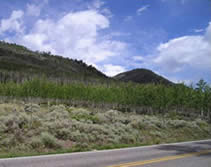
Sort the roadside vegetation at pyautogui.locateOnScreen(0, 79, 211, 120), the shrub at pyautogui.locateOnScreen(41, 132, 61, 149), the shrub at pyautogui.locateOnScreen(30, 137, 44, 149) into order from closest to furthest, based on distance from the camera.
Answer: the shrub at pyautogui.locateOnScreen(30, 137, 44, 149)
the shrub at pyautogui.locateOnScreen(41, 132, 61, 149)
the roadside vegetation at pyautogui.locateOnScreen(0, 79, 211, 120)

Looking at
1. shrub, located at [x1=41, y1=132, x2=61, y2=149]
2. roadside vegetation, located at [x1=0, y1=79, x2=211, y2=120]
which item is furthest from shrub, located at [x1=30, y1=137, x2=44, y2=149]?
roadside vegetation, located at [x1=0, y1=79, x2=211, y2=120]

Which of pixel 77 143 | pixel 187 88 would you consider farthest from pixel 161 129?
pixel 187 88

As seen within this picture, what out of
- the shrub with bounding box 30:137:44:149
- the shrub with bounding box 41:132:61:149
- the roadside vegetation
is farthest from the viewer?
the roadside vegetation

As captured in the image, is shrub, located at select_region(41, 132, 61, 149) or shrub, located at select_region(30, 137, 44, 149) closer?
shrub, located at select_region(30, 137, 44, 149)

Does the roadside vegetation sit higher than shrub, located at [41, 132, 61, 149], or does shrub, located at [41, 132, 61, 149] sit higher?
the roadside vegetation

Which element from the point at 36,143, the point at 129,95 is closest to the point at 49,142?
the point at 36,143

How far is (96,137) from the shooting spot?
14.6m

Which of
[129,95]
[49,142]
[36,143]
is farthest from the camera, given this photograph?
[129,95]

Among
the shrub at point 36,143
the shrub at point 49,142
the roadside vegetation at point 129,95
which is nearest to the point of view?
the shrub at point 36,143

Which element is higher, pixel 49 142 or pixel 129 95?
pixel 129 95

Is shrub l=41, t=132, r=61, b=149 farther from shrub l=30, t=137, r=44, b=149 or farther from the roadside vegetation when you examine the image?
the roadside vegetation

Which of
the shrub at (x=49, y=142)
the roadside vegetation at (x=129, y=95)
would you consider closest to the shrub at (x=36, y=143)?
the shrub at (x=49, y=142)

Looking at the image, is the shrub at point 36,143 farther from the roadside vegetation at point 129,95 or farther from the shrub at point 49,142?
the roadside vegetation at point 129,95

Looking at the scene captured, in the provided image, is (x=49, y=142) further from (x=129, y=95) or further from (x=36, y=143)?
(x=129, y=95)
